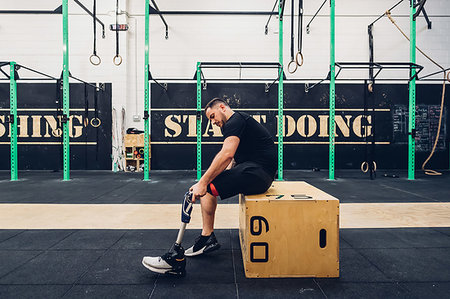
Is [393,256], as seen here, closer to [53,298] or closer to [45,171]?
[53,298]

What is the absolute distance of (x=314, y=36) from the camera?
23.9ft

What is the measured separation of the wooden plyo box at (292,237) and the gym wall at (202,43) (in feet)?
19.0

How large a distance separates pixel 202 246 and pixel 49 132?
7.11 meters

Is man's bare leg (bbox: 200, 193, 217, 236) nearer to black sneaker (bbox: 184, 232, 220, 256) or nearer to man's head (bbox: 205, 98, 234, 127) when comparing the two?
black sneaker (bbox: 184, 232, 220, 256)

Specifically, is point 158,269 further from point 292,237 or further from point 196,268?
point 292,237

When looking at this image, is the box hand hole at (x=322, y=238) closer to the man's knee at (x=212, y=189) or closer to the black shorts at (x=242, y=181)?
the black shorts at (x=242, y=181)

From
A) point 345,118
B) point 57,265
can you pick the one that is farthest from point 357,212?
point 345,118

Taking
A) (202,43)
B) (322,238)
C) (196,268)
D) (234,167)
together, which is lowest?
(196,268)

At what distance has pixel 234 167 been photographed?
1888 mm

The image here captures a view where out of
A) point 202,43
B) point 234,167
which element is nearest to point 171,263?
point 234,167

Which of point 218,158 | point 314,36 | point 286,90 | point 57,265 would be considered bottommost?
point 57,265

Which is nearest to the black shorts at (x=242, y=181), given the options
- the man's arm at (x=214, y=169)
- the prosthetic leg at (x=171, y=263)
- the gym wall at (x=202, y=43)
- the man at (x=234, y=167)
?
the man at (x=234, y=167)

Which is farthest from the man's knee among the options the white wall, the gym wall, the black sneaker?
the white wall

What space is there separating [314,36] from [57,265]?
759 cm
